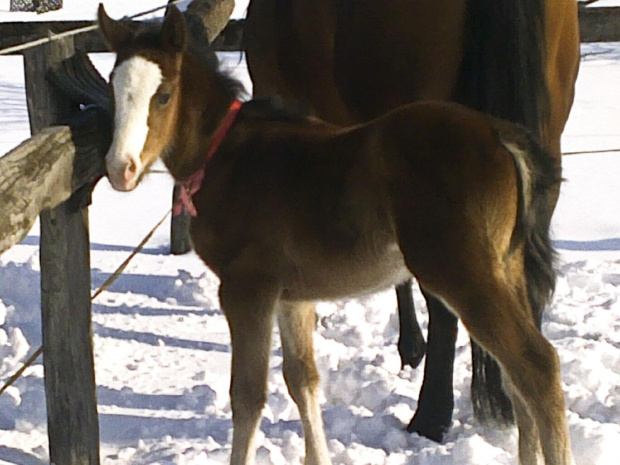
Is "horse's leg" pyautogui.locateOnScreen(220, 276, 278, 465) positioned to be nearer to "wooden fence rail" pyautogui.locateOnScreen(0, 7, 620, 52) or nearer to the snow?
the snow

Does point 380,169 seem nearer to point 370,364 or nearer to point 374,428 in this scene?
point 374,428

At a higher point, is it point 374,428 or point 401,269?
point 401,269

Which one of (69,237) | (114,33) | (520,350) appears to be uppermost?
(114,33)

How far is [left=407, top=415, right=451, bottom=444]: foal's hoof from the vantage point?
320cm

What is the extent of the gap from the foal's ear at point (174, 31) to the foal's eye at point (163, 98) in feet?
0.43

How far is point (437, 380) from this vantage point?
10.6 ft

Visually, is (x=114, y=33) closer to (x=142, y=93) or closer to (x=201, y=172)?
(x=142, y=93)

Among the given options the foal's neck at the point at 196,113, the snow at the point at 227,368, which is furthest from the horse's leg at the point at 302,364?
the foal's neck at the point at 196,113

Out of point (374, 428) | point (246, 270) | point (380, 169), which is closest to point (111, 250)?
point (374, 428)

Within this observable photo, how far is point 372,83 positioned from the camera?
10.6ft

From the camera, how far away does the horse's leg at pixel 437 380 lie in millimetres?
3203

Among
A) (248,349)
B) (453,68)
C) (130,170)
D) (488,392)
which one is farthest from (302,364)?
(453,68)

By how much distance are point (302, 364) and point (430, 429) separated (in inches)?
23.3

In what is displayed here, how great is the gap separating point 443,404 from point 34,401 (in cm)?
155
